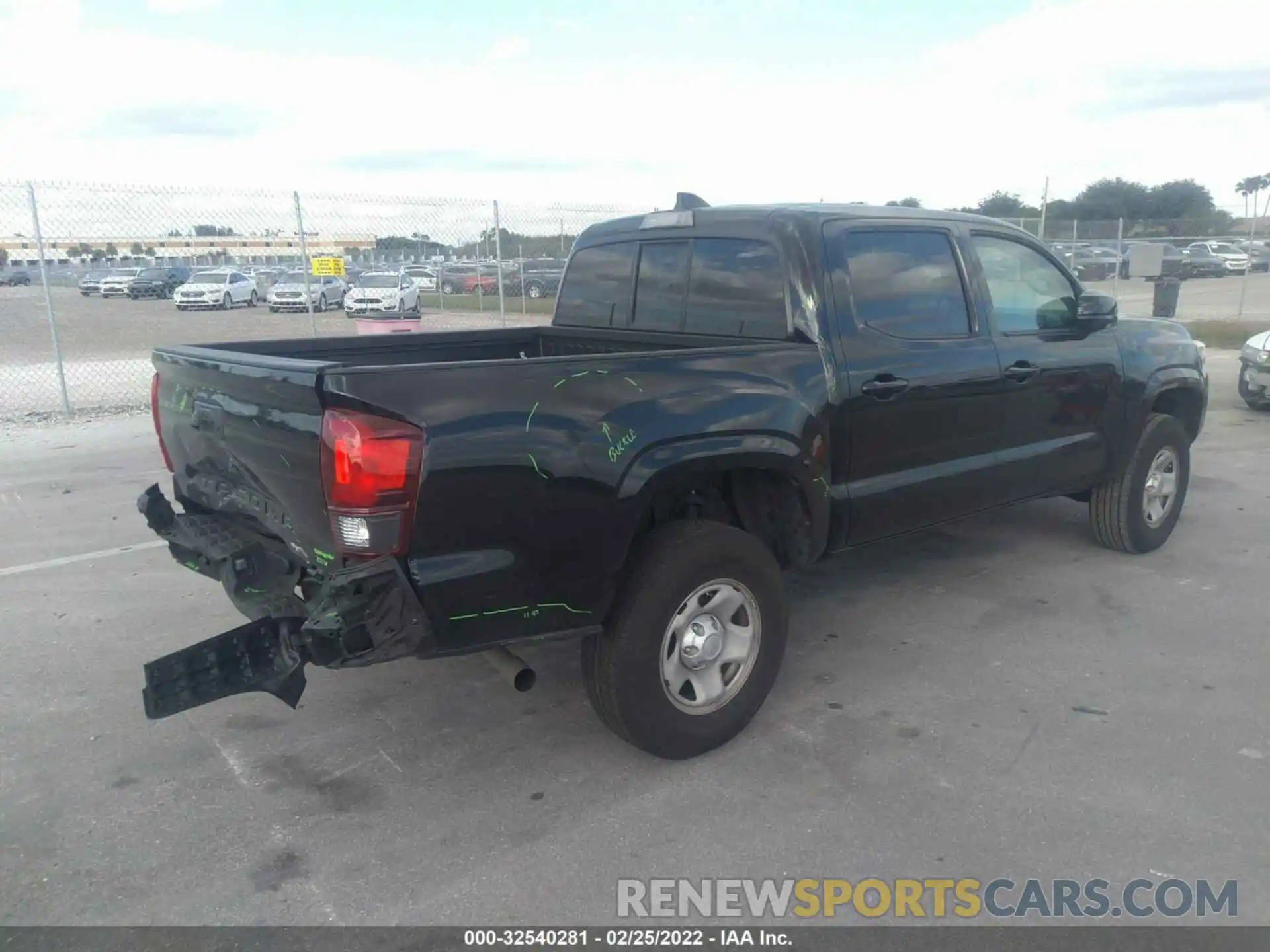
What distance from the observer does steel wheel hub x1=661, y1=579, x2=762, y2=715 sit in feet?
11.4

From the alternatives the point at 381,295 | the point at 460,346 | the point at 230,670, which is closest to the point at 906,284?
the point at 460,346

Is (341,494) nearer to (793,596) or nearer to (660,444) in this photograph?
(660,444)

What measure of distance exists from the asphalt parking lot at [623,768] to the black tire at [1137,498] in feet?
1.23

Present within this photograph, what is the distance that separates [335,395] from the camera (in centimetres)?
272

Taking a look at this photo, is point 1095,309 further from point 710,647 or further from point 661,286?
point 710,647

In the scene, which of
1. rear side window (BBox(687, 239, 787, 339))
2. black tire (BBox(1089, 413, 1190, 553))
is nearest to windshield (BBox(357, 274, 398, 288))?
black tire (BBox(1089, 413, 1190, 553))

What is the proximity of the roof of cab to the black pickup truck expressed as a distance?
2 centimetres

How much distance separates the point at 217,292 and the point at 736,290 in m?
32.1

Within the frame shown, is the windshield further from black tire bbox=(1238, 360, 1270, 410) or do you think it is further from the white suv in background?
the white suv in background

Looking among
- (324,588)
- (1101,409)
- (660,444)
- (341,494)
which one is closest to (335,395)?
(341,494)

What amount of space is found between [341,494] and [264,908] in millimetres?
1190

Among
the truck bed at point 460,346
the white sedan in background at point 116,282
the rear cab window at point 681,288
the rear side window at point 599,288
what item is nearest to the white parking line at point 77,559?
the truck bed at point 460,346

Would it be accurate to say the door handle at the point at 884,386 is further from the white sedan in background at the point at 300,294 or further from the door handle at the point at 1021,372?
the white sedan in background at the point at 300,294

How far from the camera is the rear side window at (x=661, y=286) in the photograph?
4430 mm
